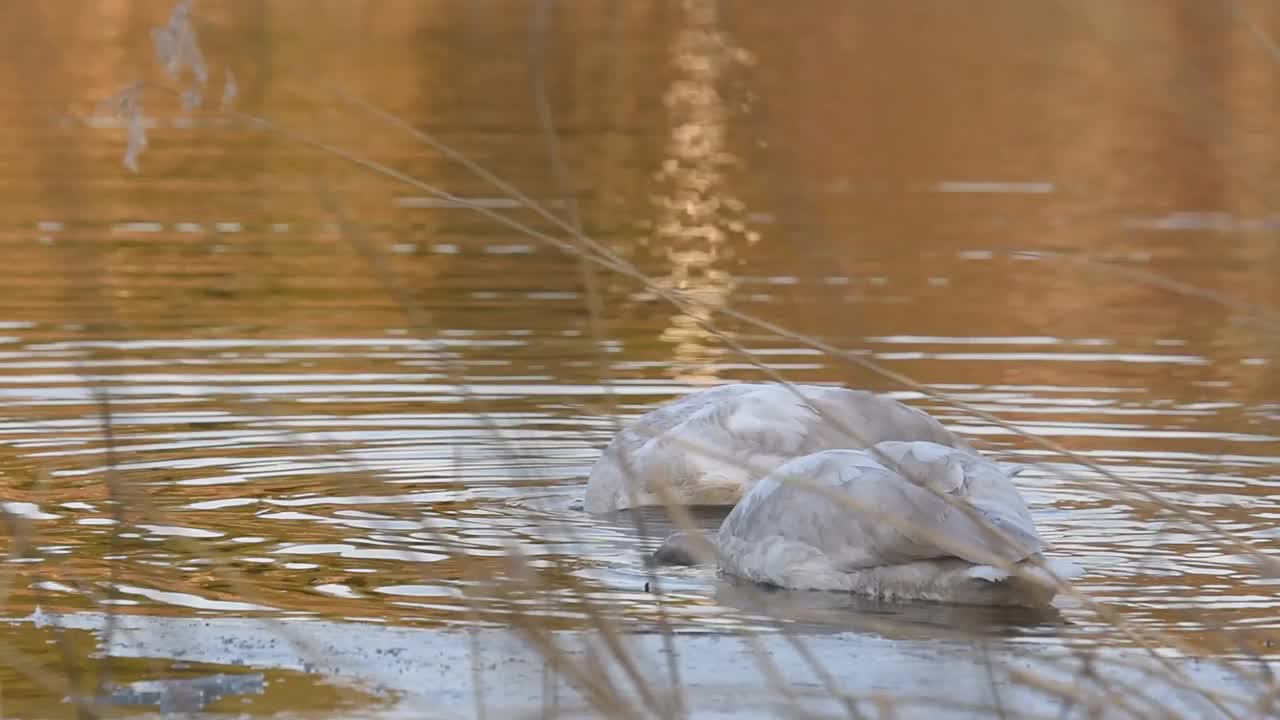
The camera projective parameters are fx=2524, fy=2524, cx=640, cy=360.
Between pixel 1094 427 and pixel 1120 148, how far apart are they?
593 inches

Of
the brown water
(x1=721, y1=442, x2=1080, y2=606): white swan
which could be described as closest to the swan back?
(x1=721, y1=442, x2=1080, y2=606): white swan

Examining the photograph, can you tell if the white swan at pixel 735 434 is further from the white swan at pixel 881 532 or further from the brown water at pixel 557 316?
the white swan at pixel 881 532

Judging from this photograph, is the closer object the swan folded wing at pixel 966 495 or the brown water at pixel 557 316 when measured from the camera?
the brown water at pixel 557 316

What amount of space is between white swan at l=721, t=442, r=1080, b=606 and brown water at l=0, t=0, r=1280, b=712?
18cm

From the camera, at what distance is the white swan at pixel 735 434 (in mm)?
7887

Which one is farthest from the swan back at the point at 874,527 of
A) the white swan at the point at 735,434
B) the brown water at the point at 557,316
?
the white swan at the point at 735,434

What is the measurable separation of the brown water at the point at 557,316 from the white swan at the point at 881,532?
0.18 meters

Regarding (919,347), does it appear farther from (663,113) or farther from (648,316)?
(663,113)

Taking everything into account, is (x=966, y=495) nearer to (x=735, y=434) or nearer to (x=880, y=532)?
(x=880, y=532)

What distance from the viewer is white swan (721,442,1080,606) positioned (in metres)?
6.46

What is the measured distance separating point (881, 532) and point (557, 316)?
5.85 meters

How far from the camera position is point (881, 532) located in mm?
6598

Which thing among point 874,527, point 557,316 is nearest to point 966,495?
point 874,527

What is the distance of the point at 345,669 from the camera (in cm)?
571
